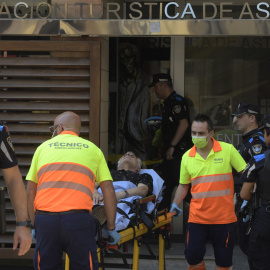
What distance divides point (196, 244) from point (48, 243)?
1.68 metres

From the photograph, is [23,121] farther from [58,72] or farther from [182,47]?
[182,47]

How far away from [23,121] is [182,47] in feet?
8.66

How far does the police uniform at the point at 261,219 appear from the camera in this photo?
518 centimetres

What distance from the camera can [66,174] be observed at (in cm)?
473

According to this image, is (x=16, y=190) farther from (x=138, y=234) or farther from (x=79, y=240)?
(x=138, y=234)

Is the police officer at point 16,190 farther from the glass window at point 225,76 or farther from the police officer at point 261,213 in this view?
the glass window at point 225,76

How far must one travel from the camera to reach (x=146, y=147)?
902 cm

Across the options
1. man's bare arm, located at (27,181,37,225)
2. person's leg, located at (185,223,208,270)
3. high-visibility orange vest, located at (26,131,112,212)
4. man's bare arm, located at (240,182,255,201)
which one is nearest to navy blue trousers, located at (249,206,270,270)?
man's bare arm, located at (240,182,255,201)

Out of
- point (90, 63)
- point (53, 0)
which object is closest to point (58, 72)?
point (90, 63)

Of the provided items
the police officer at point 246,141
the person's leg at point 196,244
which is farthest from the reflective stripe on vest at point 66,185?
the police officer at point 246,141

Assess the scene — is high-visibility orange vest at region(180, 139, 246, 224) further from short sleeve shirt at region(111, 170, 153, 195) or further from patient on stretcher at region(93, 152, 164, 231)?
short sleeve shirt at region(111, 170, 153, 195)

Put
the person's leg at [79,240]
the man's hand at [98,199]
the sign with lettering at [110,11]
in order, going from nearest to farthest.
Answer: the person's leg at [79,240], the man's hand at [98,199], the sign with lettering at [110,11]

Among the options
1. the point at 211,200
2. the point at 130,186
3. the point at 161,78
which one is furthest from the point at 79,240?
the point at 161,78

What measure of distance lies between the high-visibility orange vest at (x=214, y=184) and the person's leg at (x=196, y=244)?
74 millimetres
